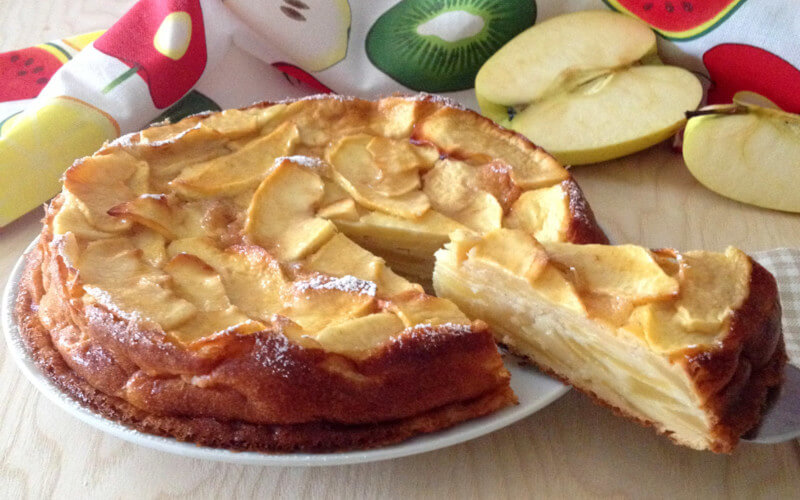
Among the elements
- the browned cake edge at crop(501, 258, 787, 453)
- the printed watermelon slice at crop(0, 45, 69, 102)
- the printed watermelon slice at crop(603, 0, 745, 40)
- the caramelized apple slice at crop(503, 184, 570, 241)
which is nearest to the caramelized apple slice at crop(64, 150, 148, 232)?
the caramelized apple slice at crop(503, 184, 570, 241)

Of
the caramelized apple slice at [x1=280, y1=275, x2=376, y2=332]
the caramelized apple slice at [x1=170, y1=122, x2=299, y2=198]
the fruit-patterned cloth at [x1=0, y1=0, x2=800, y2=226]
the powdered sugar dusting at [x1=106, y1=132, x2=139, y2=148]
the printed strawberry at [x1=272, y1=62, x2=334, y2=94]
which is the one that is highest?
the caramelized apple slice at [x1=280, y1=275, x2=376, y2=332]

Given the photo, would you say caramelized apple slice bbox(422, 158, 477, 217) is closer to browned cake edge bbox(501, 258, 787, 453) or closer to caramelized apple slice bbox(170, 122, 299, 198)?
caramelized apple slice bbox(170, 122, 299, 198)

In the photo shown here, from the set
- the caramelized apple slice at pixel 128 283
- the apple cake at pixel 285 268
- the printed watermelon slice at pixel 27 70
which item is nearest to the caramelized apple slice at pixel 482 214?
the apple cake at pixel 285 268

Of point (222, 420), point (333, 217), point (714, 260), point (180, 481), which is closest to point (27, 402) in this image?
point (180, 481)

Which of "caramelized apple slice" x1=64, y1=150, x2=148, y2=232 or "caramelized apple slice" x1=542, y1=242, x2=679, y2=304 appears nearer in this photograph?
"caramelized apple slice" x1=542, y1=242, x2=679, y2=304

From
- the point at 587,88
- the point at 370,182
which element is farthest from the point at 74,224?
the point at 587,88

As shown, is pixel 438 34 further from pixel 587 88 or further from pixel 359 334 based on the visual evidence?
pixel 359 334
